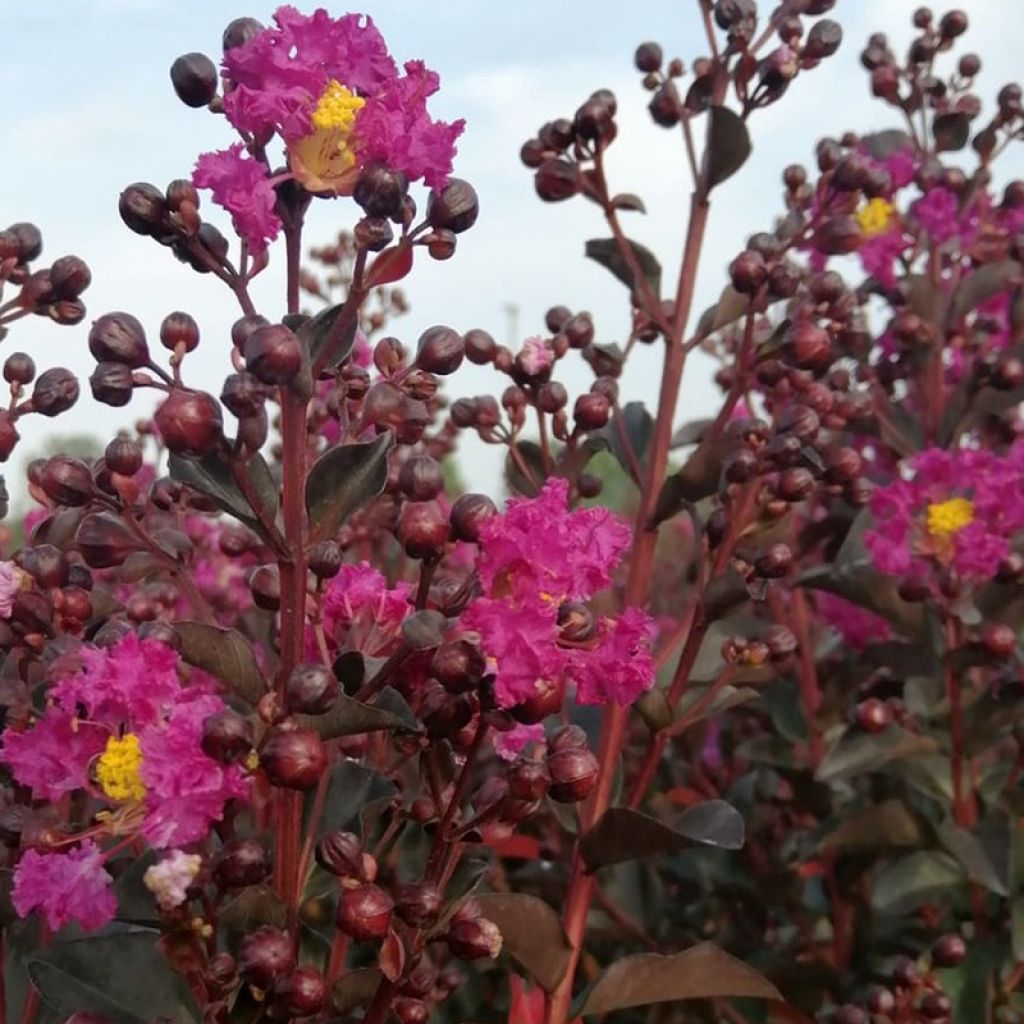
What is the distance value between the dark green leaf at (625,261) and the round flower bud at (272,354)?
2.43ft

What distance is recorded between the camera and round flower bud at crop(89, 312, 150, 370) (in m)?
0.88

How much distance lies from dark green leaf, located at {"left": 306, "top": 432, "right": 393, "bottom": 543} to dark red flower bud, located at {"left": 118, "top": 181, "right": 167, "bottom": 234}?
0.63 feet

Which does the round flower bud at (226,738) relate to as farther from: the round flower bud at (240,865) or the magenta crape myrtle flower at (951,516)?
the magenta crape myrtle flower at (951,516)

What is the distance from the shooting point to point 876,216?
2.00 meters

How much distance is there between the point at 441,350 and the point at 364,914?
396 mm

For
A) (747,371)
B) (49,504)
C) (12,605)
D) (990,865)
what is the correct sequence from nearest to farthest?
(12,605) < (49,504) < (747,371) < (990,865)

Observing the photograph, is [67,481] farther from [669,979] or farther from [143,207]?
[669,979]

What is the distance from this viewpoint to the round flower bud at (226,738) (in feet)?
2.57

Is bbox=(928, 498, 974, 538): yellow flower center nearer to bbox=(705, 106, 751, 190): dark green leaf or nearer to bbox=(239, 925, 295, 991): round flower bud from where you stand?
bbox=(705, 106, 751, 190): dark green leaf

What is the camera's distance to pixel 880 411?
1.91 metres

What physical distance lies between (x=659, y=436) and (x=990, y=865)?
0.67 meters

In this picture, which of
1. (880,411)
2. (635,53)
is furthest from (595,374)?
(880,411)

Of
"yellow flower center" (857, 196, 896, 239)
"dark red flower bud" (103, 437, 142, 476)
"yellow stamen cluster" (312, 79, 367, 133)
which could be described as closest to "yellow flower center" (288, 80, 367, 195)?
"yellow stamen cluster" (312, 79, 367, 133)

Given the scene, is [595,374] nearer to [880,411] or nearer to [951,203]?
[880,411]
